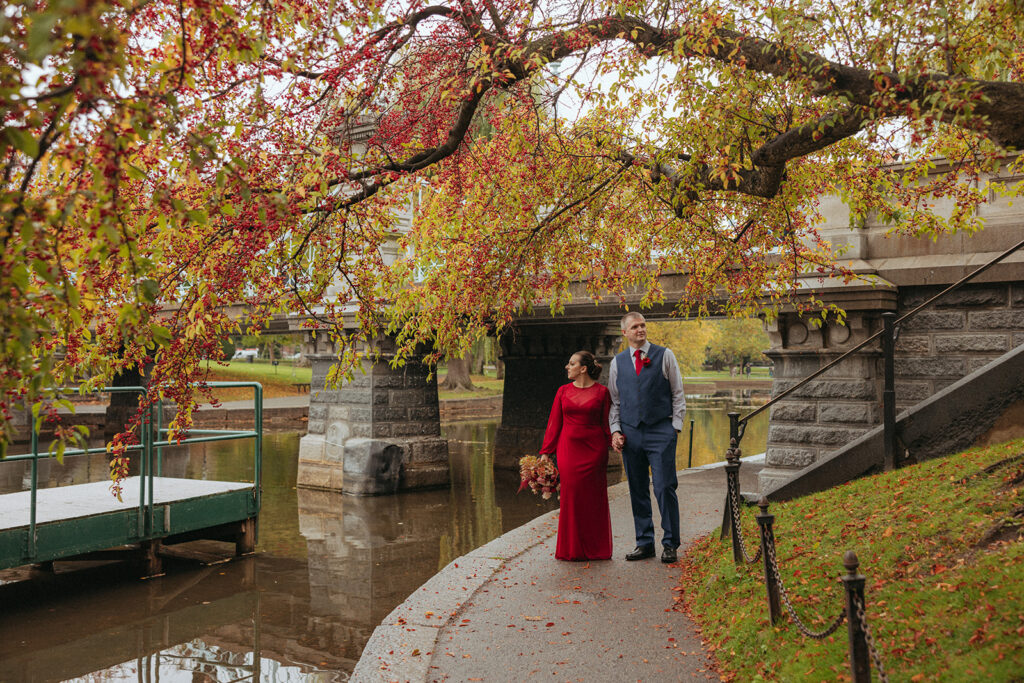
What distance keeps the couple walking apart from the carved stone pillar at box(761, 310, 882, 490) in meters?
3.56

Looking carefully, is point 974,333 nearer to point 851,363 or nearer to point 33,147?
point 851,363

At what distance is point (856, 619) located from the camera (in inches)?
125

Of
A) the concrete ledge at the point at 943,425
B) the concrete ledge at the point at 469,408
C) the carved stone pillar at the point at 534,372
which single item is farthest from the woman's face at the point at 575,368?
the concrete ledge at the point at 469,408

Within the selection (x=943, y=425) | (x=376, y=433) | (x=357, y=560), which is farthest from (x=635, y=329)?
(x=376, y=433)

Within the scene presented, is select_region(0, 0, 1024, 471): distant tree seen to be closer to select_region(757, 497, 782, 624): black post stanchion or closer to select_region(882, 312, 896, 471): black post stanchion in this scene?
select_region(882, 312, 896, 471): black post stanchion

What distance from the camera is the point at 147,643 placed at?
7.56 meters

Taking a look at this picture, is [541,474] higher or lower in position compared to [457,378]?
higher

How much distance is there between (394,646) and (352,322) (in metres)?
11.7

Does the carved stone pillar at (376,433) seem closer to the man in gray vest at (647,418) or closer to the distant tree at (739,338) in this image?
the man in gray vest at (647,418)

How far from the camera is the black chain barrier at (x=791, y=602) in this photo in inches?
123

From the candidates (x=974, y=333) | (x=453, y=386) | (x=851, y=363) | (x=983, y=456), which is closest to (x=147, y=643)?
(x=983, y=456)

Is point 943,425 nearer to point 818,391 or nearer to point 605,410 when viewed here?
point 818,391

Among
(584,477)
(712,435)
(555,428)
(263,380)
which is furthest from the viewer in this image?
(263,380)

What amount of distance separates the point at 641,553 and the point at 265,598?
4392 millimetres
